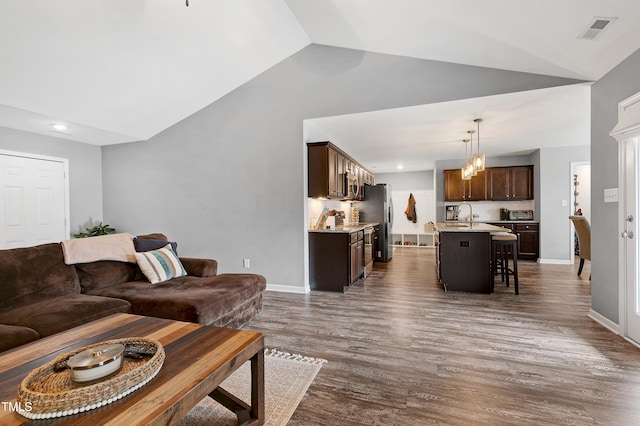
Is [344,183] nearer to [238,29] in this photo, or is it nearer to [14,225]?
[238,29]

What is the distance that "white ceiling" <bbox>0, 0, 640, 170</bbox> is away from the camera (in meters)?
2.56

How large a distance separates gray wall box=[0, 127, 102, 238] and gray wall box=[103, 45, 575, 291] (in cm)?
72

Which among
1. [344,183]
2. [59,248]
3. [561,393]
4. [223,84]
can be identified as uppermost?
[223,84]

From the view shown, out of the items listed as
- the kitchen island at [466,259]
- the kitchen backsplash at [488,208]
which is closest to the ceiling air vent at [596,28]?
the kitchen island at [466,259]

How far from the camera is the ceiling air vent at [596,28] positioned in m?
2.24

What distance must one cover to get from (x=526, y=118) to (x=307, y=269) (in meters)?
3.78

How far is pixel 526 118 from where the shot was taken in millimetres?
4219

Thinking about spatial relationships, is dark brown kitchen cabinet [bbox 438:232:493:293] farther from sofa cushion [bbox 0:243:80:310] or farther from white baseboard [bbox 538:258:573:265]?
sofa cushion [bbox 0:243:80:310]

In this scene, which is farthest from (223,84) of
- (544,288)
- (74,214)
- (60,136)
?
(544,288)

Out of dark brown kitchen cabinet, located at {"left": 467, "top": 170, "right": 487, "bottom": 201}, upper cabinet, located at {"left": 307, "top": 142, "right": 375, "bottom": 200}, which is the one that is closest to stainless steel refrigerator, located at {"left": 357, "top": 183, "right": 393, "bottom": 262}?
upper cabinet, located at {"left": 307, "top": 142, "right": 375, "bottom": 200}

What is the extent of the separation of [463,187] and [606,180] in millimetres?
4352

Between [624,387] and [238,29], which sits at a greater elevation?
[238,29]

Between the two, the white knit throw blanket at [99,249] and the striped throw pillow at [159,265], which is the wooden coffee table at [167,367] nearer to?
the striped throw pillow at [159,265]

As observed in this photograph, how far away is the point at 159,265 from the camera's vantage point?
122 inches
